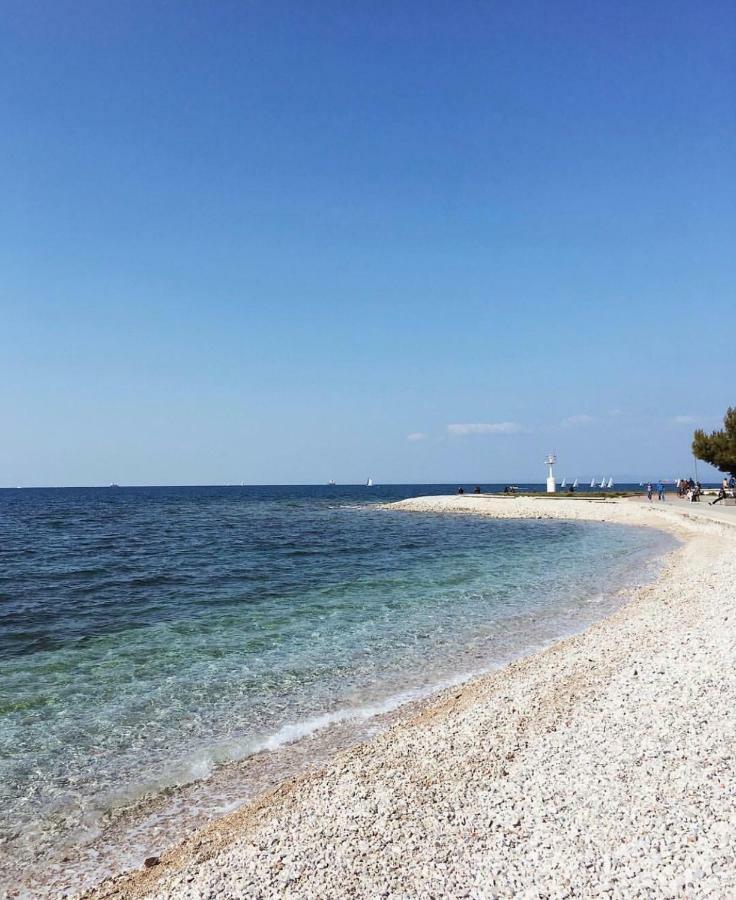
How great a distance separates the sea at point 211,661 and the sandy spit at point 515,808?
104 cm

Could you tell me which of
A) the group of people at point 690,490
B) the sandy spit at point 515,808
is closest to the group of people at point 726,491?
the group of people at point 690,490

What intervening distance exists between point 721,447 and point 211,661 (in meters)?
59.6

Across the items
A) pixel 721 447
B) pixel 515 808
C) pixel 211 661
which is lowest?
pixel 211 661

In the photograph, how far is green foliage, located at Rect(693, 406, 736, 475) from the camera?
2190 inches

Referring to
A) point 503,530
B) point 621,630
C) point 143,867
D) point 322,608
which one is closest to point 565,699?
point 621,630

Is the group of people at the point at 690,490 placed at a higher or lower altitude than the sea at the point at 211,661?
higher

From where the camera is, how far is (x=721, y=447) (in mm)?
56781

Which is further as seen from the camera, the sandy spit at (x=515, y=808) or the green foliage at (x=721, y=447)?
the green foliage at (x=721, y=447)

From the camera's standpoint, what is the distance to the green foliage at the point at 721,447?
5562cm

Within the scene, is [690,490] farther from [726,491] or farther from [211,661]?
[211,661]

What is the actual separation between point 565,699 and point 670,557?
19.6 m

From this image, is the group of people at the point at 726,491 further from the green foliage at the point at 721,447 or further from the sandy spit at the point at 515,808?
the sandy spit at the point at 515,808

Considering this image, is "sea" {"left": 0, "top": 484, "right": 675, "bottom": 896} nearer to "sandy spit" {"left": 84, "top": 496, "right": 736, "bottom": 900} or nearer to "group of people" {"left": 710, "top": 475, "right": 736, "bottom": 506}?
"sandy spit" {"left": 84, "top": 496, "right": 736, "bottom": 900}

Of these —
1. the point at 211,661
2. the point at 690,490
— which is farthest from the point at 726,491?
the point at 211,661
